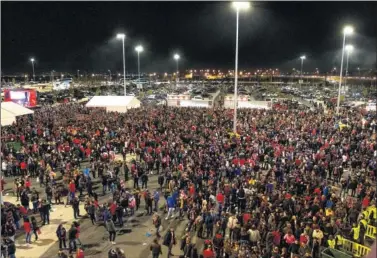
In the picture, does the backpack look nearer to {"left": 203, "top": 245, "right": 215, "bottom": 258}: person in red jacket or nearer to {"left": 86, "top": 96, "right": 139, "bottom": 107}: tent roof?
{"left": 203, "top": 245, "right": 215, "bottom": 258}: person in red jacket

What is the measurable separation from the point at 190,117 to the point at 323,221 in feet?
77.9

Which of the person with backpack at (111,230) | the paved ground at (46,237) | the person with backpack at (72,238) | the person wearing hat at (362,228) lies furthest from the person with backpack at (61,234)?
the person wearing hat at (362,228)

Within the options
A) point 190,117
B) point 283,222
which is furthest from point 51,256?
point 190,117

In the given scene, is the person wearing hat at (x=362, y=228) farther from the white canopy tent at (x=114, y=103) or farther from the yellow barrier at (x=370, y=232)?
the white canopy tent at (x=114, y=103)

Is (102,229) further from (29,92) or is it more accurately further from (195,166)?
(29,92)

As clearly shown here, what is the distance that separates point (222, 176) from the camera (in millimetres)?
18656

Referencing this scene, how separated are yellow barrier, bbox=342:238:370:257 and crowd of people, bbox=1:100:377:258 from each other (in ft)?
0.80

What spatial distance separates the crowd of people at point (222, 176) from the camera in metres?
12.0

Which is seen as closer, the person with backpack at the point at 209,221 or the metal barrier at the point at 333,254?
the metal barrier at the point at 333,254

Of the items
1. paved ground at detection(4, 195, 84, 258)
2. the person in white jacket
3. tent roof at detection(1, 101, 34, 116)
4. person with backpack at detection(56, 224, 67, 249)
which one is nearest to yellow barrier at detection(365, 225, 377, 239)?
the person in white jacket

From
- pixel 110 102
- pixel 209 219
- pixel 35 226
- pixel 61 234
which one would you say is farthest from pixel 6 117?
pixel 209 219

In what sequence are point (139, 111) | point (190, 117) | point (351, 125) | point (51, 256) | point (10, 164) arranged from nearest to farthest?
point (51, 256) < point (10, 164) < point (351, 125) < point (190, 117) < point (139, 111)

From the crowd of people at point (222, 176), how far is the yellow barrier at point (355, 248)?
245 millimetres

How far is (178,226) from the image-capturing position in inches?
561
